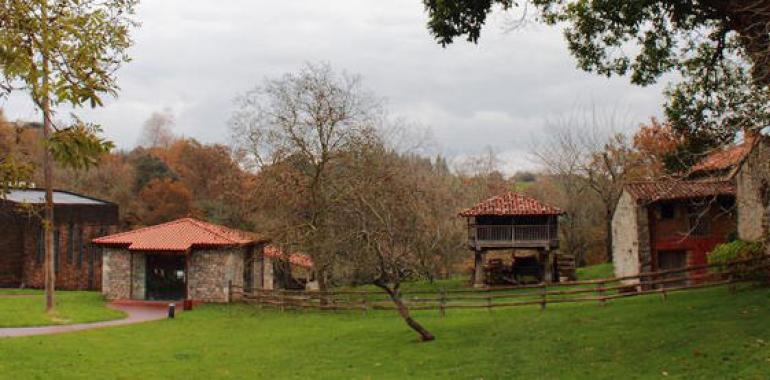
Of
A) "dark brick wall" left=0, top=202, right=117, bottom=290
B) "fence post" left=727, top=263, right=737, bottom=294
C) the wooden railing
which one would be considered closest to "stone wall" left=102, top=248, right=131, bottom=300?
"dark brick wall" left=0, top=202, right=117, bottom=290

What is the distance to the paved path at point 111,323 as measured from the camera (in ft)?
80.6

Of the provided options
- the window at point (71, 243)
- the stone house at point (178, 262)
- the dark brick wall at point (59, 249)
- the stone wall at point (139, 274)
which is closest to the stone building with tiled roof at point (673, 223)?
the stone house at point (178, 262)

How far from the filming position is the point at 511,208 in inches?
1681

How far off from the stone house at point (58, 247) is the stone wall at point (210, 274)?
12.1 m

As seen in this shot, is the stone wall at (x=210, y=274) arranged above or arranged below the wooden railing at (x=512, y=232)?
below

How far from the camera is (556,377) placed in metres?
14.9

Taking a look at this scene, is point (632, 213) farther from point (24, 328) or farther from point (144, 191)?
point (144, 191)

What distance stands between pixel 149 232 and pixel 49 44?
1342 inches

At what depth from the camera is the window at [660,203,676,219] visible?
110 ft

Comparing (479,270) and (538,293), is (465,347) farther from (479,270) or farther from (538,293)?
(479,270)

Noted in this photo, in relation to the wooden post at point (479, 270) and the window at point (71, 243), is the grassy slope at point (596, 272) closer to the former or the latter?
the wooden post at point (479, 270)

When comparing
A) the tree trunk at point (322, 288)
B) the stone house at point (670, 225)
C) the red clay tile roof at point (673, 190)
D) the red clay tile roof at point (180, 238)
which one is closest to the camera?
the red clay tile roof at point (673, 190)

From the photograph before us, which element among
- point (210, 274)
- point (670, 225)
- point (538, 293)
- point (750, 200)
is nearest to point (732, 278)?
point (750, 200)

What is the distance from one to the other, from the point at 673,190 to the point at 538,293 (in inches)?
368
